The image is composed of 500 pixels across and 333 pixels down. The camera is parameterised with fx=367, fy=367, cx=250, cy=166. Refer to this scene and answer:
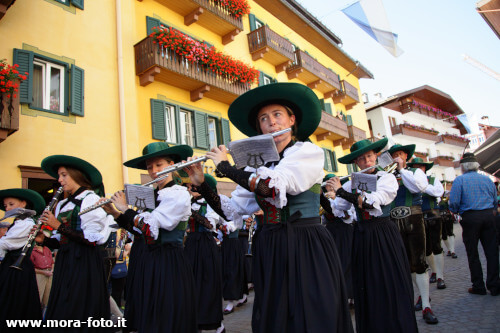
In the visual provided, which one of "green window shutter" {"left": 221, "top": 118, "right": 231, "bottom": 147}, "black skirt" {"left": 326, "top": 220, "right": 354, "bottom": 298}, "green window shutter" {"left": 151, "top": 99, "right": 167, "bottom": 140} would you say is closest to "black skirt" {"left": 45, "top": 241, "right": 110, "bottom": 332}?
"black skirt" {"left": 326, "top": 220, "right": 354, "bottom": 298}

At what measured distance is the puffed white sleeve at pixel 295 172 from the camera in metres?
2.47

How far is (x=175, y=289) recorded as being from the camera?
404 centimetres

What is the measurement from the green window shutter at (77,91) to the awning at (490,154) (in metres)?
10.4

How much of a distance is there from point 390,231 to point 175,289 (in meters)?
2.65

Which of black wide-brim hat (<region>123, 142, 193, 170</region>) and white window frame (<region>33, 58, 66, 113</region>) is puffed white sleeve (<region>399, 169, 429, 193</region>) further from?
white window frame (<region>33, 58, 66, 113</region>)

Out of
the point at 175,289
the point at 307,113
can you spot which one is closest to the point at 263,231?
the point at 307,113

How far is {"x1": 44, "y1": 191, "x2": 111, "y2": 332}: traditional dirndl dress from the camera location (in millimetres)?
4293

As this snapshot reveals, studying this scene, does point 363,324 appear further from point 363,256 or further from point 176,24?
point 176,24

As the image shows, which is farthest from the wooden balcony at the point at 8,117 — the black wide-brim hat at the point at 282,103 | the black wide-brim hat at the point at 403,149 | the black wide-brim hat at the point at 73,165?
the black wide-brim hat at the point at 403,149

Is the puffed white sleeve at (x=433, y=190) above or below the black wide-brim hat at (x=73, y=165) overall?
below

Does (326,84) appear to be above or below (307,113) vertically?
above

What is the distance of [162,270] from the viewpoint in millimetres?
4051

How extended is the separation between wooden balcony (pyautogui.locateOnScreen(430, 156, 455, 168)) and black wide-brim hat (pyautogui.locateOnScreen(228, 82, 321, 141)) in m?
40.1

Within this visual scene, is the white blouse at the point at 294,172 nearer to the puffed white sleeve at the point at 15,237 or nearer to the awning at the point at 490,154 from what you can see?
the puffed white sleeve at the point at 15,237
